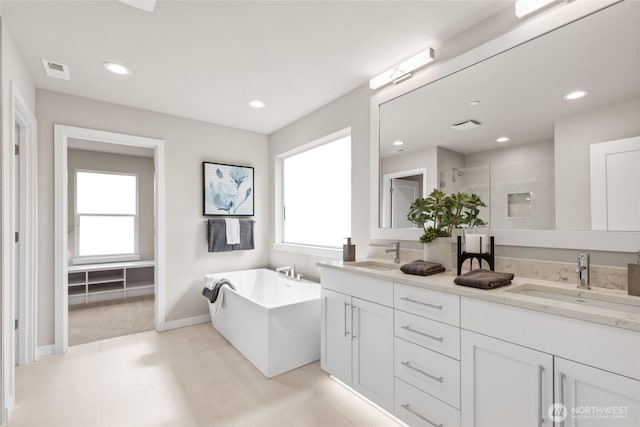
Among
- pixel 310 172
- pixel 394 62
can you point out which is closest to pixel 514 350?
pixel 394 62

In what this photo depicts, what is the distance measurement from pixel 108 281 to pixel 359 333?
4333 millimetres

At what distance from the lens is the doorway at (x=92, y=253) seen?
9.49 ft

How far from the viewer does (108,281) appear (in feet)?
15.2

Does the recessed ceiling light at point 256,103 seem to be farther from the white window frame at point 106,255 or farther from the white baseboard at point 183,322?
the white window frame at point 106,255

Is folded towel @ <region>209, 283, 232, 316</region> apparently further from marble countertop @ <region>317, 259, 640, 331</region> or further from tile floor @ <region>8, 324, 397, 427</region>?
marble countertop @ <region>317, 259, 640, 331</region>

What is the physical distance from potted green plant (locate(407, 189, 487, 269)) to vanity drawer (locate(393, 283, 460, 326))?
1.28 ft

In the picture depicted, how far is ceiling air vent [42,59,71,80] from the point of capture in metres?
2.36

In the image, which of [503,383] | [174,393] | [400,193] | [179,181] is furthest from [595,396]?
[179,181]

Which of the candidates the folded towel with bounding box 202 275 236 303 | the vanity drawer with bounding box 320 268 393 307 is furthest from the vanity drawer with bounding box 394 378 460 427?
the folded towel with bounding box 202 275 236 303

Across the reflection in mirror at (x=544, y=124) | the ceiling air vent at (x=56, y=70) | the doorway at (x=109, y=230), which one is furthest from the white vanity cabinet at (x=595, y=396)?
the doorway at (x=109, y=230)

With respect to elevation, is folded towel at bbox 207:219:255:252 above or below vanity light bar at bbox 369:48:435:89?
below

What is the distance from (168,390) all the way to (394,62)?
296cm

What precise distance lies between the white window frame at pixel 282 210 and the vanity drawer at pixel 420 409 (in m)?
1.46

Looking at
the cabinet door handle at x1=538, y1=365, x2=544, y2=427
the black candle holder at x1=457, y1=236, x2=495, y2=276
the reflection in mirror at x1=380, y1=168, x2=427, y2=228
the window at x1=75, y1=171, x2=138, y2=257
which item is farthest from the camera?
the window at x1=75, y1=171, x2=138, y2=257
